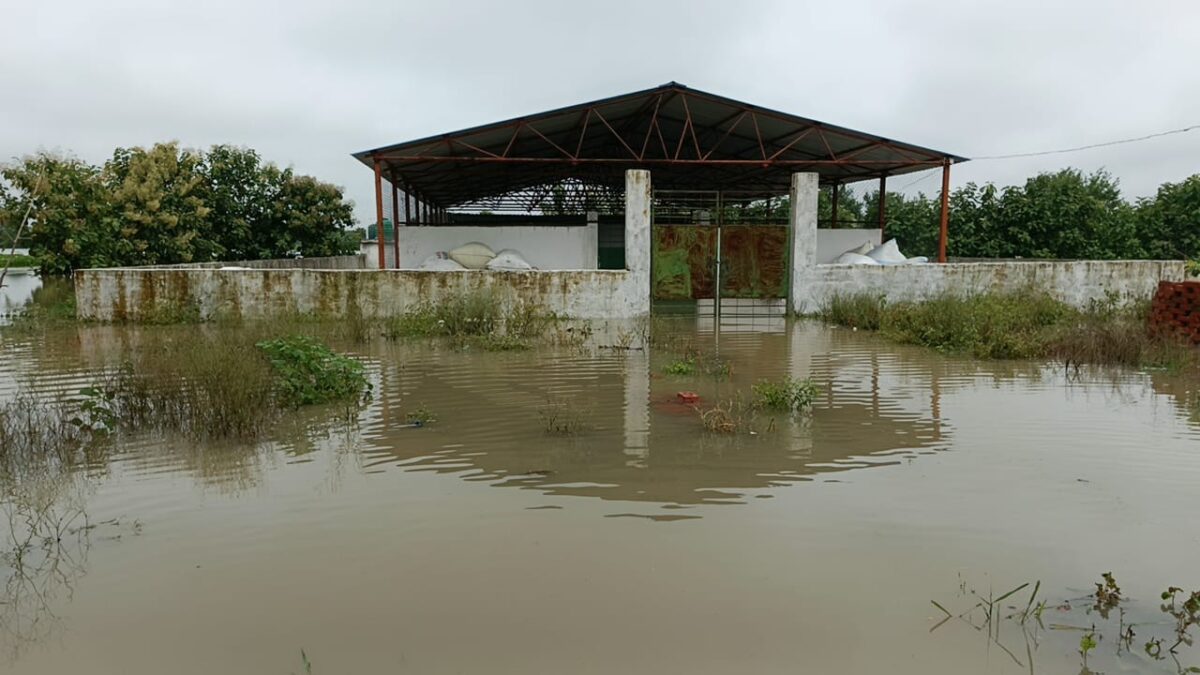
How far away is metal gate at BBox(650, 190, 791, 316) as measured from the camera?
49.9ft

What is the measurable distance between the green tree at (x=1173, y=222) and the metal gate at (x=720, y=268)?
48.6 feet

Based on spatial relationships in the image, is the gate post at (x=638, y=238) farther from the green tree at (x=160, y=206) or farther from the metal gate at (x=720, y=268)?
the green tree at (x=160, y=206)

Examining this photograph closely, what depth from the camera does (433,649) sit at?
311 cm

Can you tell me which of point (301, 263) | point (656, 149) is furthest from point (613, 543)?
point (656, 149)

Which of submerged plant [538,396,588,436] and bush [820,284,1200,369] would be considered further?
bush [820,284,1200,369]

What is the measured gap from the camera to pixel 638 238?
14320mm

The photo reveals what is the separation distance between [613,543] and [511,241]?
14672 mm

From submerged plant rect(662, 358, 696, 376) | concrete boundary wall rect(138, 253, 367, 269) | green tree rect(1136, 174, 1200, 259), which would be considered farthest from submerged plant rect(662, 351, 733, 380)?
green tree rect(1136, 174, 1200, 259)

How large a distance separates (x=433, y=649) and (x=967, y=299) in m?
13.1

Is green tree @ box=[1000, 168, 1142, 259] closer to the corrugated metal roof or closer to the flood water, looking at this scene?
the corrugated metal roof

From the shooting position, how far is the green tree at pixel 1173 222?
2198 centimetres

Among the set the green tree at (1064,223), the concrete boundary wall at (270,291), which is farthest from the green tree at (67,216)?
the green tree at (1064,223)

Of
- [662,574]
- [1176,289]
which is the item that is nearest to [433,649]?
[662,574]

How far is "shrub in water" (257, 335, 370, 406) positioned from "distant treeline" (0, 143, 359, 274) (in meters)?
9.59
